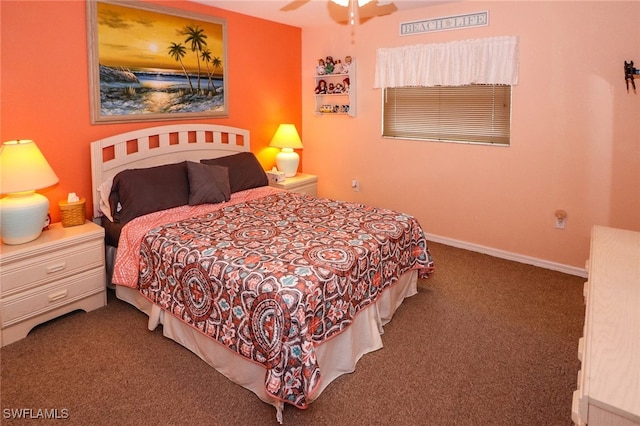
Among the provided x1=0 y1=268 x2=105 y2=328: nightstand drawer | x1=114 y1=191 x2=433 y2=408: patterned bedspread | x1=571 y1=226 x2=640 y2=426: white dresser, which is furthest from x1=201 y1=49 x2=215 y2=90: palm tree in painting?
x1=571 y1=226 x2=640 y2=426: white dresser

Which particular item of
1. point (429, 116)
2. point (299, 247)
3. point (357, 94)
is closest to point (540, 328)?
point (299, 247)

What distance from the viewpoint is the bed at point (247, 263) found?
1.97 metres

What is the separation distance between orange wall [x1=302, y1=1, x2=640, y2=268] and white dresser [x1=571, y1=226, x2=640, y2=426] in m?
1.72

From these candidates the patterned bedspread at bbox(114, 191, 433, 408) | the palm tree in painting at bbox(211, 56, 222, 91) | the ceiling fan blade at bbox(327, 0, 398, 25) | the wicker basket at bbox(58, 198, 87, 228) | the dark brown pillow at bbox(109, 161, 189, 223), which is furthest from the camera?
the palm tree in painting at bbox(211, 56, 222, 91)

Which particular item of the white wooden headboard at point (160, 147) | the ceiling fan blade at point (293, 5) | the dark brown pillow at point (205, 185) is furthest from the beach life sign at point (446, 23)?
the dark brown pillow at point (205, 185)

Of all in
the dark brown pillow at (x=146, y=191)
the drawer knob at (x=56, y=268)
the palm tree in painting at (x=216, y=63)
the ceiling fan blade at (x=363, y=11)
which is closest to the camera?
the drawer knob at (x=56, y=268)

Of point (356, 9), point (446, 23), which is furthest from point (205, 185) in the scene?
→ point (446, 23)

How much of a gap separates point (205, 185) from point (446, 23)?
8.44 ft

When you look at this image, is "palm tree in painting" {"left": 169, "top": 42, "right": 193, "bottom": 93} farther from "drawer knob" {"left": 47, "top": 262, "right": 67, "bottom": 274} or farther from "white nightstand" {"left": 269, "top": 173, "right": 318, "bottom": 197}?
"drawer knob" {"left": 47, "top": 262, "right": 67, "bottom": 274}

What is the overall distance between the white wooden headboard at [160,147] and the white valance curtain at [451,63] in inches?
62.5

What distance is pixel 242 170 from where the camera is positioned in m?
3.92

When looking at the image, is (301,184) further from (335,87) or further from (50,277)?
(50,277)

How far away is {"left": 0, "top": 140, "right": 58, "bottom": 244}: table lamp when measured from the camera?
8.21 feet

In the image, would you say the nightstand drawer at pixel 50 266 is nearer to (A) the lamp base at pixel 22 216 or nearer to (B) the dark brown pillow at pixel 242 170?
(A) the lamp base at pixel 22 216
